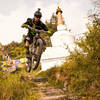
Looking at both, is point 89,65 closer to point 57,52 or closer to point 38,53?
point 38,53

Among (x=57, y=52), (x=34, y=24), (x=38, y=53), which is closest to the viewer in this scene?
(x=38, y=53)

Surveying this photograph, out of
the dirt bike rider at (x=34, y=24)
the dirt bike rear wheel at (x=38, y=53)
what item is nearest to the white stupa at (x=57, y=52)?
the dirt bike rider at (x=34, y=24)

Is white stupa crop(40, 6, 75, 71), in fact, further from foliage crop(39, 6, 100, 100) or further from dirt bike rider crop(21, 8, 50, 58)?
dirt bike rider crop(21, 8, 50, 58)

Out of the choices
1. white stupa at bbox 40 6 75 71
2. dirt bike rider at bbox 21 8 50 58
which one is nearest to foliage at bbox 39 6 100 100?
dirt bike rider at bbox 21 8 50 58

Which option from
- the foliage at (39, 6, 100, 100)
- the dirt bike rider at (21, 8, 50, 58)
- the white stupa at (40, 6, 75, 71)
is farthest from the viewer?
the white stupa at (40, 6, 75, 71)

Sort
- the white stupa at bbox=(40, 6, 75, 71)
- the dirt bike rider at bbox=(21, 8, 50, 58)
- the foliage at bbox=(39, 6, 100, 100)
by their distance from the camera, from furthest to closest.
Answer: the white stupa at bbox=(40, 6, 75, 71), the dirt bike rider at bbox=(21, 8, 50, 58), the foliage at bbox=(39, 6, 100, 100)

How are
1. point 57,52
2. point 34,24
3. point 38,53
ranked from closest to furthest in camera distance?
point 38,53 < point 34,24 < point 57,52

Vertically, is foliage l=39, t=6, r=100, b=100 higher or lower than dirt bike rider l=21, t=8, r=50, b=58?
lower

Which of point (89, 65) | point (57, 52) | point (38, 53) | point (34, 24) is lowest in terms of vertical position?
point (89, 65)

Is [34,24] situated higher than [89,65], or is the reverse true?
[34,24]

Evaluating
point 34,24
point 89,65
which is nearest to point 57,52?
point 34,24

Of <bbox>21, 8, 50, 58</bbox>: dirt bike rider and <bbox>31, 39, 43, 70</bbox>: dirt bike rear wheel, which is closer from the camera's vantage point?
<bbox>31, 39, 43, 70</bbox>: dirt bike rear wheel

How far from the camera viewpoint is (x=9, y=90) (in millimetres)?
3834

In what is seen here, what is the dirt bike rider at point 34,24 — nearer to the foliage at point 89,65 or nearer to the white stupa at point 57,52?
the foliage at point 89,65
